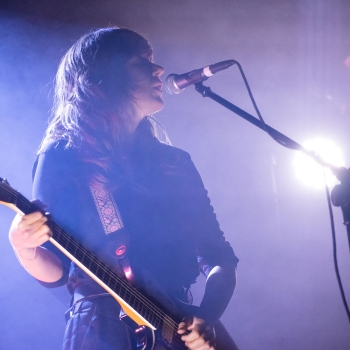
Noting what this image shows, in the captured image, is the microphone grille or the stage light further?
the stage light

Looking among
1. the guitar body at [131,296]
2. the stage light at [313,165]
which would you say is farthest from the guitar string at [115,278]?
the stage light at [313,165]

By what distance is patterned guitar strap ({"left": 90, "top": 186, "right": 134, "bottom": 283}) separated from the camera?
139 centimetres

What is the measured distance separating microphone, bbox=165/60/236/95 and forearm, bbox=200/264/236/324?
0.91 m

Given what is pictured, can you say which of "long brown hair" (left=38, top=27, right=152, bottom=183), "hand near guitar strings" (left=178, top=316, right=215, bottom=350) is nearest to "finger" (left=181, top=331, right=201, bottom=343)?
"hand near guitar strings" (left=178, top=316, right=215, bottom=350)

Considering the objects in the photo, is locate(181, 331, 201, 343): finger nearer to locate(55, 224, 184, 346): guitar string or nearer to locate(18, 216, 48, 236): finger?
locate(55, 224, 184, 346): guitar string

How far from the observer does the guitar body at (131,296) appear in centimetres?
122

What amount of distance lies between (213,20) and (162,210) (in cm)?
224

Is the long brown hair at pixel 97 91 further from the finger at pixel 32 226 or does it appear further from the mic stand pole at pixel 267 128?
the finger at pixel 32 226

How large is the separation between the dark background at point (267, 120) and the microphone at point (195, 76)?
1.49 m

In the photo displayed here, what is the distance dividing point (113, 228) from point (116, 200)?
160 millimetres

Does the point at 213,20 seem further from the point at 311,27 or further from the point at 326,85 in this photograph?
the point at 326,85

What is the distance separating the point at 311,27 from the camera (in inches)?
130

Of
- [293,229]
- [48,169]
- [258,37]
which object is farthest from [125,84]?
[293,229]

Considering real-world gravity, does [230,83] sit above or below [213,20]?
below
